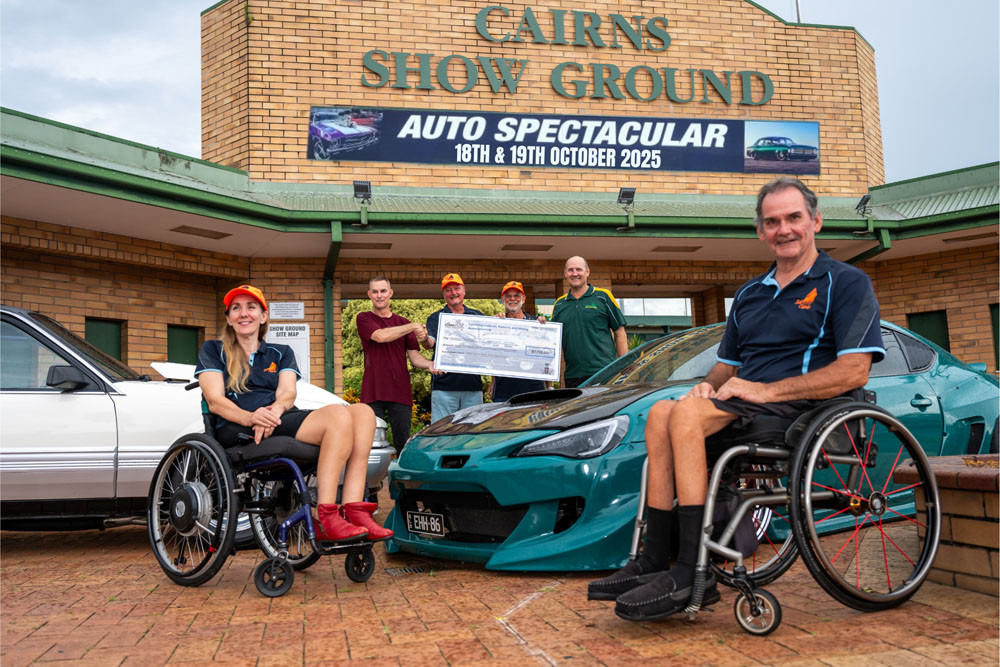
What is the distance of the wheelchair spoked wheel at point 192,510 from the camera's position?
3.86m

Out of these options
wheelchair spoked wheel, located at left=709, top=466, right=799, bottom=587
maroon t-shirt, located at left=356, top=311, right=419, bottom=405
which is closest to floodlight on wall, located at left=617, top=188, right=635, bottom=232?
maroon t-shirt, located at left=356, top=311, right=419, bottom=405

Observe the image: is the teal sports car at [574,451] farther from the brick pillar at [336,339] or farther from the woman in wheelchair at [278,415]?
the brick pillar at [336,339]

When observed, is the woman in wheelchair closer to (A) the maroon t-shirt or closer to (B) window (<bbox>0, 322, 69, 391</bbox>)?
(B) window (<bbox>0, 322, 69, 391</bbox>)

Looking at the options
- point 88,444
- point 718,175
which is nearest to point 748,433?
point 88,444

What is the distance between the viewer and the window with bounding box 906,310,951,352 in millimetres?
12703

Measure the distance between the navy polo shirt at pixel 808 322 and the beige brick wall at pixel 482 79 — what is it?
8.83 m

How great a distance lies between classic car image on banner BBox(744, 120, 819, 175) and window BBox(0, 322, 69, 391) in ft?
34.2

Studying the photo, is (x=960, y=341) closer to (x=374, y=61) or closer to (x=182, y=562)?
(x=374, y=61)

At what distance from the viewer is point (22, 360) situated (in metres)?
5.35

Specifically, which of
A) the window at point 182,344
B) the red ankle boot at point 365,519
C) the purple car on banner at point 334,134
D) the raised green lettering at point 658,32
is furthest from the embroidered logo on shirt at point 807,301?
the raised green lettering at point 658,32

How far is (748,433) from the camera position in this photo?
121 inches

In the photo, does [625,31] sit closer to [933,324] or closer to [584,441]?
[933,324]

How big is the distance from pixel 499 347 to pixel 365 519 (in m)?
3.04

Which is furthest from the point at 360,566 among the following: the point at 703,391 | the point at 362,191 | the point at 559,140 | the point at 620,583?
the point at 559,140
